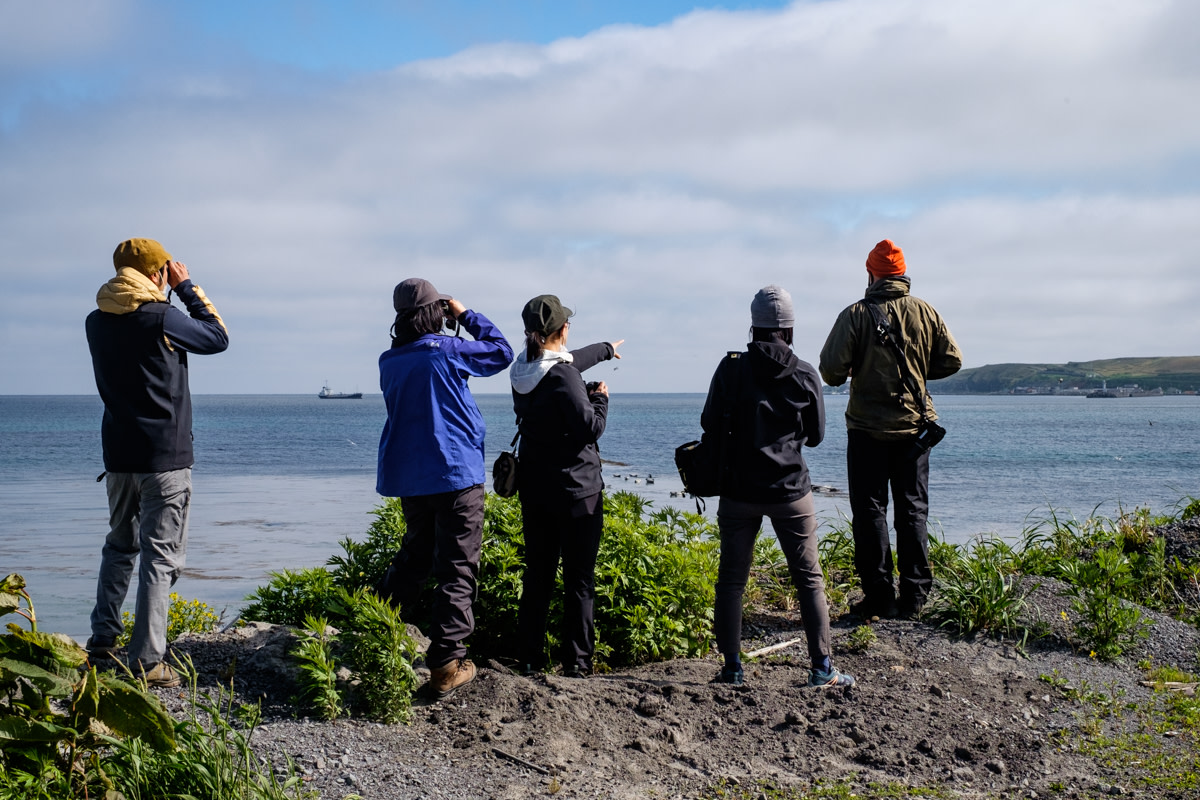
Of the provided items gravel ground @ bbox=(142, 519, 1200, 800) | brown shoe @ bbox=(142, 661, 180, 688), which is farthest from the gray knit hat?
brown shoe @ bbox=(142, 661, 180, 688)

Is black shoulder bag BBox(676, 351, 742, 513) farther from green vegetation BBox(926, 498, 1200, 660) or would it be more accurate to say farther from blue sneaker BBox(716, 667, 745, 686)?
green vegetation BBox(926, 498, 1200, 660)

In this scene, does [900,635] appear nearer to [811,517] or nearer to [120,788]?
[811,517]

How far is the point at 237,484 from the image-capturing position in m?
26.8

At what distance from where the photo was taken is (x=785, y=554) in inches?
196

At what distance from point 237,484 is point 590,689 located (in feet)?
81.0

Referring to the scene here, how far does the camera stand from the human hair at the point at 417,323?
189 inches

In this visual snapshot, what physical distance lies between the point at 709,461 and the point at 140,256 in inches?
130

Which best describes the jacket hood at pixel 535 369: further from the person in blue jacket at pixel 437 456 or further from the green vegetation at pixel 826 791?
the green vegetation at pixel 826 791

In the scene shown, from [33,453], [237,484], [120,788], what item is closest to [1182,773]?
[120,788]

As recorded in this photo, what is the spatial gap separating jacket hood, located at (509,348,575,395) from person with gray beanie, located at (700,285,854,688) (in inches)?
34.6

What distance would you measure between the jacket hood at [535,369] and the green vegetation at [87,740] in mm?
2422

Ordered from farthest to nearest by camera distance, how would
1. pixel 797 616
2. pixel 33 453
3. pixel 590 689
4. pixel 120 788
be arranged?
pixel 33 453 → pixel 797 616 → pixel 590 689 → pixel 120 788

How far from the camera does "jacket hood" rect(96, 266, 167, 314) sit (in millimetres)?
4652

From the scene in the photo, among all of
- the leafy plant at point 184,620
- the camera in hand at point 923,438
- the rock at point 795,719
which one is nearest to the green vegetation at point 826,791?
the rock at point 795,719
